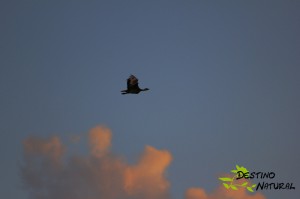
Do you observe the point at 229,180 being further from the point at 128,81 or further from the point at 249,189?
the point at 128,81

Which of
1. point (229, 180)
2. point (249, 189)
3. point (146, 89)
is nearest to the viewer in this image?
point (249, 189)

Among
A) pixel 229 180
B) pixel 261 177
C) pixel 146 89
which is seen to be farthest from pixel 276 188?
pixel 146 89

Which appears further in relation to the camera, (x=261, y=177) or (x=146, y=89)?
(x=146, y=89)

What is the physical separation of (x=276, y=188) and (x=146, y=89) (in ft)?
66.3

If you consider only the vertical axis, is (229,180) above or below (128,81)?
below

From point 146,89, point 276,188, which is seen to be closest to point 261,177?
point 276,188

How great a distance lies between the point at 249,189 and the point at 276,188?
4116 mm

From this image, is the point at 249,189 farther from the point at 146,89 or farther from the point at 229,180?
the point at 146,89

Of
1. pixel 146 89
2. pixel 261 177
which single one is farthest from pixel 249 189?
pixel 146 89

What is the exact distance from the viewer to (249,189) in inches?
1796

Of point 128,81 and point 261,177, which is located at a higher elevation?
point 128,81

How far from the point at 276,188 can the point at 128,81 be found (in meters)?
22.0

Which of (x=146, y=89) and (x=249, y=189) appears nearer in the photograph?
(x=249, y=189)

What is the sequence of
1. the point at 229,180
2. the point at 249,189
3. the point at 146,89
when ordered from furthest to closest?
the point at 146,89
the point at 229,180
the point at 249,189
